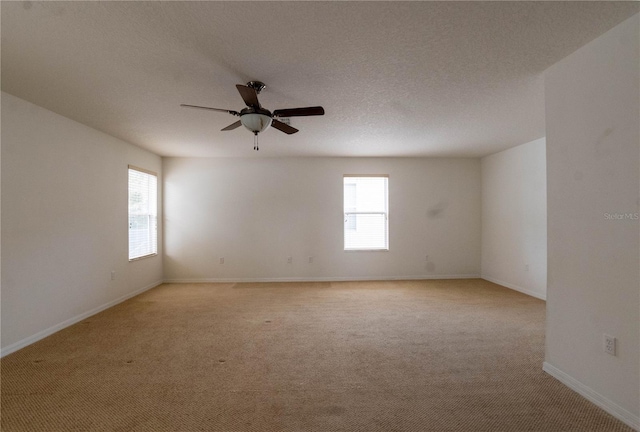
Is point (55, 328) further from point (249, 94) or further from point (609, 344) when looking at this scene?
point (609, 344)

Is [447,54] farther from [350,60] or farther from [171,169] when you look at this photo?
[171,169]

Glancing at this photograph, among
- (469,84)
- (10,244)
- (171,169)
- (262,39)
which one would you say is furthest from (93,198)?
(469,84)

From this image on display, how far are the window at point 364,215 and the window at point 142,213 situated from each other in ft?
12.1

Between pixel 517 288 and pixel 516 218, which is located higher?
pixel 516 218

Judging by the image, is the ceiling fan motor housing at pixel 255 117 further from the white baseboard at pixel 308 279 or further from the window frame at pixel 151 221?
the white baseboard at pixel 308 279

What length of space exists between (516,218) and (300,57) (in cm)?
474

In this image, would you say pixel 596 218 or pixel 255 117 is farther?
pixel 255 117

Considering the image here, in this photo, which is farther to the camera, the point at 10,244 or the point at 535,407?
the point at 10,244

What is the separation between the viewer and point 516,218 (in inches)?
195

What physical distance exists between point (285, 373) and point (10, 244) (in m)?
2.96

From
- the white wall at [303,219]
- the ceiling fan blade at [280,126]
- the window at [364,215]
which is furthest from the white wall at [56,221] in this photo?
the window at [364,215]

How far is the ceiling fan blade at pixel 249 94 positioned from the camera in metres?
2.08

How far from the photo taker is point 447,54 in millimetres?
2096

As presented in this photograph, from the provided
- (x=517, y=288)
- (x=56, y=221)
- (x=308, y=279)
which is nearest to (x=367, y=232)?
(x=308, y=279)
